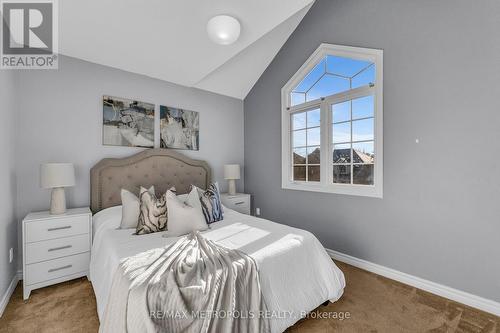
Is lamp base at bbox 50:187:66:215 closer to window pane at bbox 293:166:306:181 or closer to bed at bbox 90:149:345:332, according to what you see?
bed at bbox 90:149:345:332

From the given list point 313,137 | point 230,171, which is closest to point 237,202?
point 230,171

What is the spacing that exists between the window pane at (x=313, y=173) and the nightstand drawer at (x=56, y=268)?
8.92 feet

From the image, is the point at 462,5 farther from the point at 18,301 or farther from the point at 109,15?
the point at 18,301

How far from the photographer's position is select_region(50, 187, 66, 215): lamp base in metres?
2.21

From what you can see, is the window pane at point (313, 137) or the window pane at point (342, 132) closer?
the window pane at point (342, 132)

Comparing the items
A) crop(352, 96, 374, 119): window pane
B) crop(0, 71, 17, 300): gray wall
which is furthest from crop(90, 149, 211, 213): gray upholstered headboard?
crop(352, 96, 374, 119): window pane

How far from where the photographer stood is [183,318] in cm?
116

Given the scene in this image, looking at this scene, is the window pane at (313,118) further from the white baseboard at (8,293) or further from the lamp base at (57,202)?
the white baseboard at (8,293)

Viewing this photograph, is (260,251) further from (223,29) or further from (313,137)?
(223,29)

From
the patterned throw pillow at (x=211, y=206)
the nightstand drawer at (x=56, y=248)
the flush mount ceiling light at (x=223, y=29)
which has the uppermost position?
the flush mount ceiling light at (x=223, y=29)

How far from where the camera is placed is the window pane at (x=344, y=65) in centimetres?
268

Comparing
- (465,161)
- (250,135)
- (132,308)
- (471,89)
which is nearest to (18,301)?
(132,308)

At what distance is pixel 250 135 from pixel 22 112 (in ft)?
9.46

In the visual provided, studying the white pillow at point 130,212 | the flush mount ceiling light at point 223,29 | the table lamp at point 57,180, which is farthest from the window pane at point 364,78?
the table lamp at point 57,180
